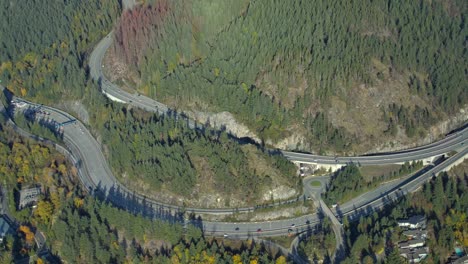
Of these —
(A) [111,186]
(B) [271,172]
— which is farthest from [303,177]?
(A) [111,186]

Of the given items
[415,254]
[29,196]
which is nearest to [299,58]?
[415,254]

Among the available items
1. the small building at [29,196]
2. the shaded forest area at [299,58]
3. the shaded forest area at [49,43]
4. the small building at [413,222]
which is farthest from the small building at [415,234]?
the shaded forest area at [49,43]

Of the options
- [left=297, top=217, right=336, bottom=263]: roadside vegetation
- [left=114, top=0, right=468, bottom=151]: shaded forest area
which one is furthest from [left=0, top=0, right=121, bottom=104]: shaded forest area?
[left=297, top=217, right=336, bottom=263]: roadside vegetation

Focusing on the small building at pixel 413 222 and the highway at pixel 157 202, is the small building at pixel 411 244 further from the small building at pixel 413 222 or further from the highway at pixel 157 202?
the highway at pixel 157 202

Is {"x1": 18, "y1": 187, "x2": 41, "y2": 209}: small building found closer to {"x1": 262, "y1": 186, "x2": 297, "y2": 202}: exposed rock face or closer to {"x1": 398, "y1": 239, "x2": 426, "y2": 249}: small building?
{"x1": 262, "y1": 186, "x2": 297, "y2": 202}: exposed rock face

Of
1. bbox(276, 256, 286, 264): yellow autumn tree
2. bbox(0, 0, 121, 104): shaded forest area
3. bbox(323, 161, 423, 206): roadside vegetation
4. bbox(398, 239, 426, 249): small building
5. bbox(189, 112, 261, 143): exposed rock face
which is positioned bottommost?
bbox(276, 256, 286, 264): yellow autumn tree

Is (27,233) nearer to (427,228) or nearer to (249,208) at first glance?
(249,208)
